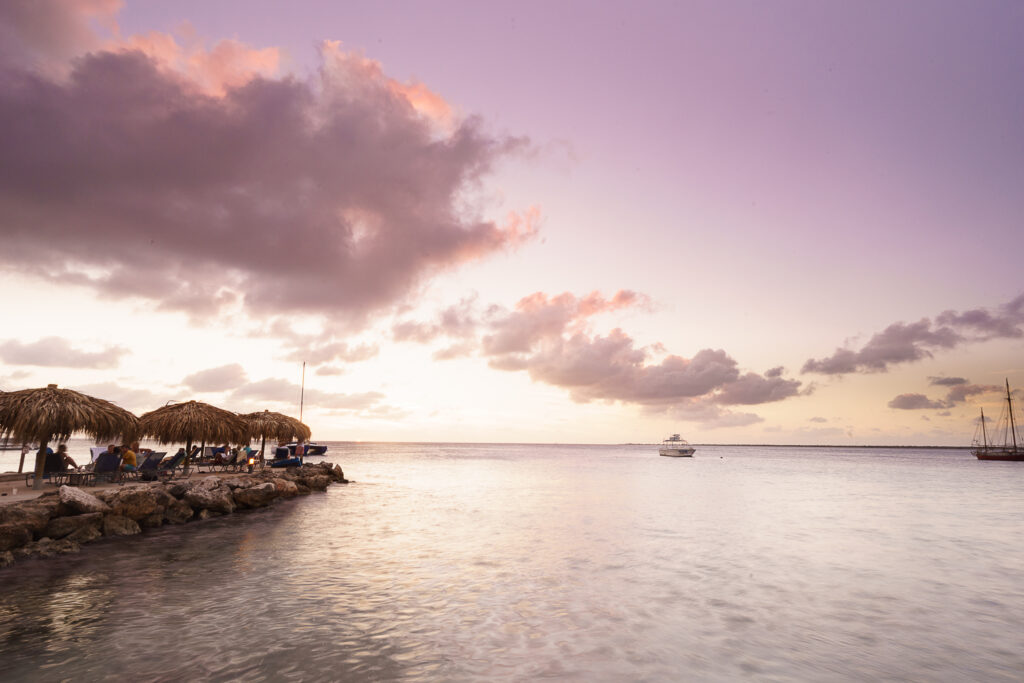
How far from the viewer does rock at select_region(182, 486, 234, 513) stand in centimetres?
2161

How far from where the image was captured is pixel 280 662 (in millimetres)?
7910

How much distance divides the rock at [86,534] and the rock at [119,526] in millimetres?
390

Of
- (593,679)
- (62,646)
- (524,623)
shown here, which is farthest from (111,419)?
(593,679)

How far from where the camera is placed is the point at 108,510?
57.4 ft

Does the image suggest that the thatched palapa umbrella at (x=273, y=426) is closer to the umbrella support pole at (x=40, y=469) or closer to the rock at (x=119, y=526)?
the umbrella support pole at (x=40, y=469)

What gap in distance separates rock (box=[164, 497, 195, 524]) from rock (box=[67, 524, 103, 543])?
3.37 meters

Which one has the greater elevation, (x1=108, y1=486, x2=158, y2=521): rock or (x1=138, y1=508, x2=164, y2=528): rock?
(x1=108, y1=486, x2=158, y2=521): rock

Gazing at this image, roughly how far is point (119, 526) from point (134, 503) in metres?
1.16

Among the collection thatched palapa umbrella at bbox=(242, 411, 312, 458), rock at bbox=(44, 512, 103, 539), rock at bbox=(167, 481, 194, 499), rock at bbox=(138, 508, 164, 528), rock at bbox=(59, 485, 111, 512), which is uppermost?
thatched palapa umbrella at bbox=(242, 411, 312, 458)

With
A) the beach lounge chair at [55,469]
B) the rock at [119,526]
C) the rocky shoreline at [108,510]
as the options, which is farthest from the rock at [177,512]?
the beach lounge chair at [55,469]

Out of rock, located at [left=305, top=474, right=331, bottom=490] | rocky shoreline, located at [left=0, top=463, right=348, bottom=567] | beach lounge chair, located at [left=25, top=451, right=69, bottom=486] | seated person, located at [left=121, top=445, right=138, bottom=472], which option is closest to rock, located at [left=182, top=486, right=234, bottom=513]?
rocky shoreline, located at [left=0, top=463, right=348, bottom=567]

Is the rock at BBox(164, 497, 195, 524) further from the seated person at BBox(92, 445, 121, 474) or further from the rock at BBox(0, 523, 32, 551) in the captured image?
the rock at BBox(0, 523, 32, 551)

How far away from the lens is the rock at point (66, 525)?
15320mm

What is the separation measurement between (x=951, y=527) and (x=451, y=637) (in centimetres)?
2676
